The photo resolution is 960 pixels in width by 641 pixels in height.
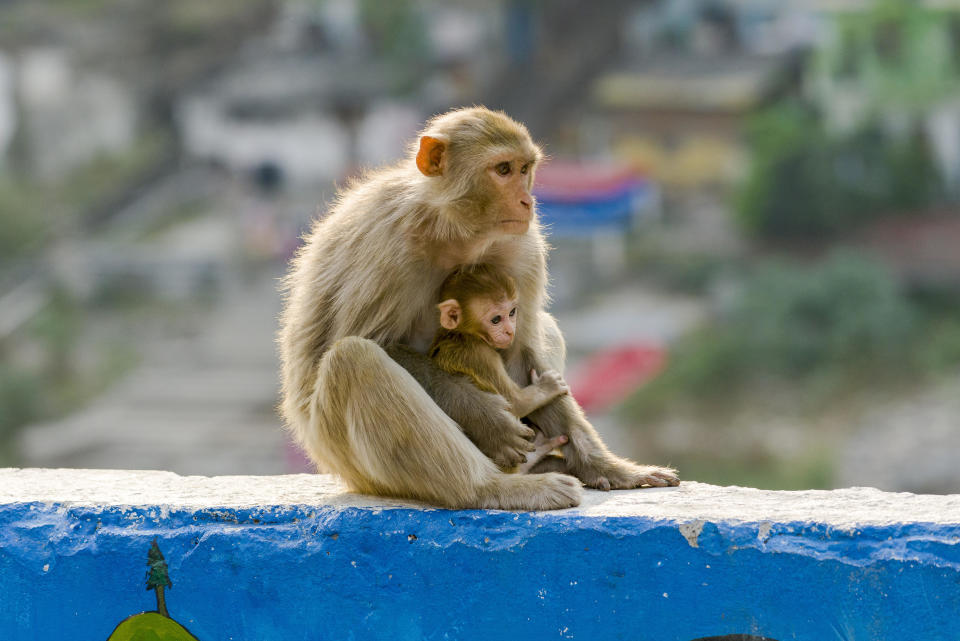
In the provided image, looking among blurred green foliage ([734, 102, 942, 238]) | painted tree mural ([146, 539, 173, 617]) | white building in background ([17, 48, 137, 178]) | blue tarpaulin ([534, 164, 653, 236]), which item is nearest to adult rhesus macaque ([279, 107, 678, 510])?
painted tree mural ([146, 539, 173, 617])

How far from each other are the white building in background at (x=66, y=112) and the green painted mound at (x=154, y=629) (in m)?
27.7

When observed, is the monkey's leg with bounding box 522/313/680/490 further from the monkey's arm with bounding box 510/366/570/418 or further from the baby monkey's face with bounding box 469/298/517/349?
the baby monkey's face with bounding box 469/298/517/349

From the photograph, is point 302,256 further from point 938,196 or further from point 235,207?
point 235,207

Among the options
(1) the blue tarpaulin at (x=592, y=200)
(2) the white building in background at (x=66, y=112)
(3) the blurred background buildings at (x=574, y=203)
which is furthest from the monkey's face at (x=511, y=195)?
(2) the white building in background at (x=66, y=112)

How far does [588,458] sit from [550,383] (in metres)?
0.20

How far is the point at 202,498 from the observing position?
3.29m

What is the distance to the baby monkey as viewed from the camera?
10.6 ft

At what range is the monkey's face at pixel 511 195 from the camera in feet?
10.6

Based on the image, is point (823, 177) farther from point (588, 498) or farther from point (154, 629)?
point (154, 629)

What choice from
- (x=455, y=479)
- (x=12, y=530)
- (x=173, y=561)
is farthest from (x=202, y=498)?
(x=455, y=479)

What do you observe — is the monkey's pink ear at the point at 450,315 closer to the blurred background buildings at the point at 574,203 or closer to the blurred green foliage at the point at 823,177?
the blurred background buildings at the point at 574,203

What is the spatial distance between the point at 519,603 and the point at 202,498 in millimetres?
818

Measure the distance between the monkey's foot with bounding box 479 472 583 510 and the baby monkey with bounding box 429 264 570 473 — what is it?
0.51 feet

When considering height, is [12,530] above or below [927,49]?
below
